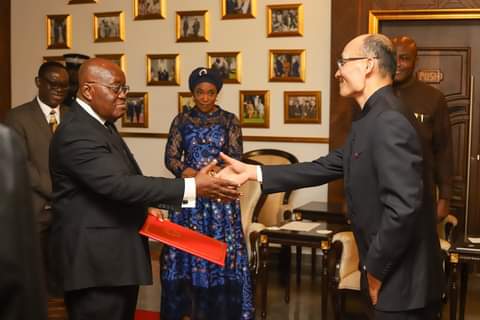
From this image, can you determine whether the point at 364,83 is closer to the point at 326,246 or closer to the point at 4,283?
the point at 4,283

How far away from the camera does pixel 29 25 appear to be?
7918 mm

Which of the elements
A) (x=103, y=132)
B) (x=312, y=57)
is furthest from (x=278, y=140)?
(x=103, y=132)

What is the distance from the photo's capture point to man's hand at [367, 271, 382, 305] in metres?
2.62

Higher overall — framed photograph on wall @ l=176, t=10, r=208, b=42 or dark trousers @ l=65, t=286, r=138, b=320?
framed photograph on wall @ l=176, t=10, r=208, b=42

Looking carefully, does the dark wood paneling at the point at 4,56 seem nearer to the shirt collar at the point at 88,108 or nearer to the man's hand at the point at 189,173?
the man's hand at the point at 189,173

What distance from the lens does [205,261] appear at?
483 cm

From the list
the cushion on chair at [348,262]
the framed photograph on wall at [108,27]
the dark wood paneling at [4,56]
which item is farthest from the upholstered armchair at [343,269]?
the dark wood paneling at [4,56]

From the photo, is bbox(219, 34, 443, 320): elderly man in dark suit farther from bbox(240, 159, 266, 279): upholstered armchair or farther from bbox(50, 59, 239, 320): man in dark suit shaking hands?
bbox(240, 159, 266, 279): upholstered armchair

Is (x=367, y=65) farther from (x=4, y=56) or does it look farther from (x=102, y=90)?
(x=4, y=56)

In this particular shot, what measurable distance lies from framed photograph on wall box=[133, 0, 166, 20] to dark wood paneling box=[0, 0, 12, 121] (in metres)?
1.71

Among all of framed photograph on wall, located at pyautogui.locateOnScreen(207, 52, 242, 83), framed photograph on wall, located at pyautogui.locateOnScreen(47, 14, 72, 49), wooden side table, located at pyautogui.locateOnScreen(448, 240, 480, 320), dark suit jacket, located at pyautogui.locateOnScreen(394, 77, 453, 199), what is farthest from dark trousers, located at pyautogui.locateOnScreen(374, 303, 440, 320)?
framed photograph on wall, located at pyautogui.locateOnScreen(47, 14, 72, 49)

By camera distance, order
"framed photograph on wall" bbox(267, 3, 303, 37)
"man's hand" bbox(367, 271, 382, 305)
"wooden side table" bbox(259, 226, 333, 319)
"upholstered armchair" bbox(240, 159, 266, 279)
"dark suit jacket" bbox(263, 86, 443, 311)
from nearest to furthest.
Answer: "dark suit jacket" bbox(263, 86, 443, 311)
"man's hand" bbox(367, 271, 382, 305)
"wooden side table" bbox(259, 226, 333, 319)
"upholstered armchair" bbox(240, 159, 266, 279)
"framed photograph on wall" bbox(267, 3, 303, 37)

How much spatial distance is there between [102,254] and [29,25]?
5799 mm

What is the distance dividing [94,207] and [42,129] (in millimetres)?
1991
